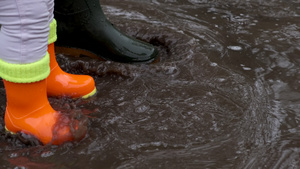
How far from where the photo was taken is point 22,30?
126cm

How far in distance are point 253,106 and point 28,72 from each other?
921 mm

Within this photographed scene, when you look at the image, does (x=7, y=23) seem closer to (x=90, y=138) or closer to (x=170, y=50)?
(x=90, y=138)

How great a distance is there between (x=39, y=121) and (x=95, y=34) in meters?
0.77

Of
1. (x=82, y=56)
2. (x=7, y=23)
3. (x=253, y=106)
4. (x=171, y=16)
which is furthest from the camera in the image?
(x=171, y=16)

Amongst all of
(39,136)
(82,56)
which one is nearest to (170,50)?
(82,56)

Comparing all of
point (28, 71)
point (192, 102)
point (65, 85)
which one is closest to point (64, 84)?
point (65, 85)

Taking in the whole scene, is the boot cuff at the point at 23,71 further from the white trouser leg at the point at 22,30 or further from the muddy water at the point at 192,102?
the muddy water at the point at 192,102

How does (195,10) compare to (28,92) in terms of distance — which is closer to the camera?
(28,92)

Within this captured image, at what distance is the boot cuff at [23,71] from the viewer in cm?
129

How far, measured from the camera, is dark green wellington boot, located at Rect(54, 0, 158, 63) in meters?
2.02

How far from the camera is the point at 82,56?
2131 mm

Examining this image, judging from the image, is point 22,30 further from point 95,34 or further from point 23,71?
point 95,34

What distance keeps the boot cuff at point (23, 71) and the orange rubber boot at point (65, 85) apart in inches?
13.2

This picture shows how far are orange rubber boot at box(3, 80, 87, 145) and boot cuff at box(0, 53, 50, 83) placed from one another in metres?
0.05
